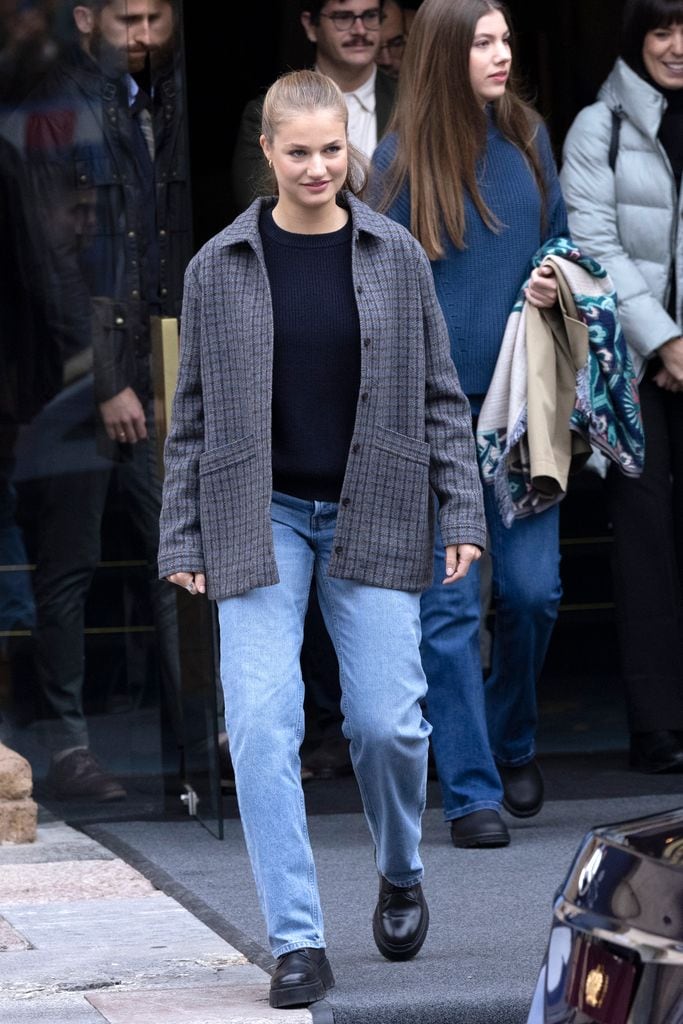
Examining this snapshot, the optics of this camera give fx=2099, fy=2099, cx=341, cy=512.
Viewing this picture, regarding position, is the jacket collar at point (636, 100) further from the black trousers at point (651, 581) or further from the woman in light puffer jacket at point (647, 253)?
the black trousers at point (651, 581)

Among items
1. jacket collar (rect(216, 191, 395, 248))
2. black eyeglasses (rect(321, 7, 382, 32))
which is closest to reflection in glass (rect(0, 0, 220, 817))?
black eyeglasses (rect(321, 7, 382, 32))

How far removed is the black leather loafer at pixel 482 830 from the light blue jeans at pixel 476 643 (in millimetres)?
22

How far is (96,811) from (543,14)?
186 inches

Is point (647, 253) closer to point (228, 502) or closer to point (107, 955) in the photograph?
point (228, 502)

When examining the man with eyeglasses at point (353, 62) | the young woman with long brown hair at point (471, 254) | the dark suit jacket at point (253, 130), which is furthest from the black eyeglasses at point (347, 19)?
the young woman with long brown hair at point (471, 254)

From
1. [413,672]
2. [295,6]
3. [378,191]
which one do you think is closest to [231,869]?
[413,672]

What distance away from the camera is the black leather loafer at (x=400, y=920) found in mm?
4371

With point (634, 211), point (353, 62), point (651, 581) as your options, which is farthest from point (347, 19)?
point (651, 581)

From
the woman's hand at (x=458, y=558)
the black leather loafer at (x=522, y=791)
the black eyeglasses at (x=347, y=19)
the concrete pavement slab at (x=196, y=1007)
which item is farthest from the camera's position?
the black eyeglasses at (x=347, y=19)

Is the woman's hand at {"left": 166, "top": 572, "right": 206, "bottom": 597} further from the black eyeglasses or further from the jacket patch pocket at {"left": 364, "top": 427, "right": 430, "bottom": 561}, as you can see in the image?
the black eyeglasses

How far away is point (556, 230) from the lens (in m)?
5.76

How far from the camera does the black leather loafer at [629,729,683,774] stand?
662 centimetres

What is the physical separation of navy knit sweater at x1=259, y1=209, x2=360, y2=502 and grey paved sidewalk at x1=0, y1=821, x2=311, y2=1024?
1021 millimetres

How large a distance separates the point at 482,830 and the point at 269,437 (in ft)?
5.93
